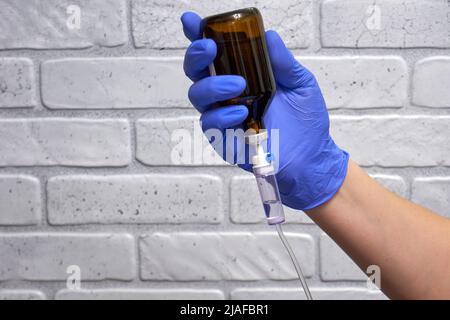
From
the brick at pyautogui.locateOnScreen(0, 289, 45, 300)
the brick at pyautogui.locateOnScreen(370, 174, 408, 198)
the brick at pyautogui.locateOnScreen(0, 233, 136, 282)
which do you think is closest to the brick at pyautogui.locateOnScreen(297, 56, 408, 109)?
the brick at pyautogui.locateOnScreen(370, 174, 408, 198)

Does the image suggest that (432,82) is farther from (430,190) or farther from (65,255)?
(65,255)

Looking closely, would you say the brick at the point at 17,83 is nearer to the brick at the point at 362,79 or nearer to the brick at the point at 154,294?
the brick at the point at 154,294

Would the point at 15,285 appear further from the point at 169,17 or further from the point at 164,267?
the point at 169,17

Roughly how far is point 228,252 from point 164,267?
0.14 meters

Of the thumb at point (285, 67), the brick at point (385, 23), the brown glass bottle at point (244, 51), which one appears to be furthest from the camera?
the brick at point (385, 23)

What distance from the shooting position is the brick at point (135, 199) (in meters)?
1.12

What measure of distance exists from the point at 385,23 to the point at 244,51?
1.61ft

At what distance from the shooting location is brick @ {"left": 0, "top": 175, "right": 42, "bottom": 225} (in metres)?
1.13

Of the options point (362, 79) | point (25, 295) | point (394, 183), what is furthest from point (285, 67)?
point (25, 295)

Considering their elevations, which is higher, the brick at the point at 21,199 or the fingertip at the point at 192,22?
the fingertip at the point at 192,22

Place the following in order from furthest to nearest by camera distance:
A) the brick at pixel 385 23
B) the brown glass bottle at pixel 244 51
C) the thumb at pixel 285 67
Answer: the brick at pixel 385 23 → the thumb at pixel 285 67 → the brown glass bottle at pixel 244 51

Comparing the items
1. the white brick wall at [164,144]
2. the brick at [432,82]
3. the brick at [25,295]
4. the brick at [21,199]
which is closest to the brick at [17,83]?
the white brick wall at [164,144]

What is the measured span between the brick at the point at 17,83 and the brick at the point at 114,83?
27mm
